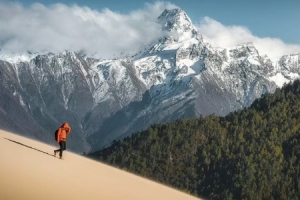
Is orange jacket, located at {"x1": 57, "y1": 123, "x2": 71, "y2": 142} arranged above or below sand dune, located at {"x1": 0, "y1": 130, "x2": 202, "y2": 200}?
above

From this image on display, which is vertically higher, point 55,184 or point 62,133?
point 62,133

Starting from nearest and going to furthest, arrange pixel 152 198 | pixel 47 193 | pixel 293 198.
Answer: pixel 47 193 → pixel 152 198 → pixel 293 198

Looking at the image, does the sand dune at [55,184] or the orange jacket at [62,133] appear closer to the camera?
the sand dune at [55,184]

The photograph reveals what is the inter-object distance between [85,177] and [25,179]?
4691mm

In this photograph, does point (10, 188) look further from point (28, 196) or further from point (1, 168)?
point (1, 168)

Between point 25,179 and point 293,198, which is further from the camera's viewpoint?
point 293,198

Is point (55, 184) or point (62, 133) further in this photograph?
point (62, 133)

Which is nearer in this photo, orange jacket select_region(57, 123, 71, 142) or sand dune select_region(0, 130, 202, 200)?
sand dune select_region(0, 130, 202, 200)

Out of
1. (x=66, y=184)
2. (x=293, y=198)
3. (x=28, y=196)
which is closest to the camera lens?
(x=28, y=196)

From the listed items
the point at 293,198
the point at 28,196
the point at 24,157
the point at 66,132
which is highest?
the point at 293,198

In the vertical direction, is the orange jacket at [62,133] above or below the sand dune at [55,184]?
above

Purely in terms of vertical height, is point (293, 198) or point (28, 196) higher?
point (293, 198)

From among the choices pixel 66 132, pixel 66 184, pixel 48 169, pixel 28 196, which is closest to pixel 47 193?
pixel 28 196

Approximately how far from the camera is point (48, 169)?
19625 millimetres
